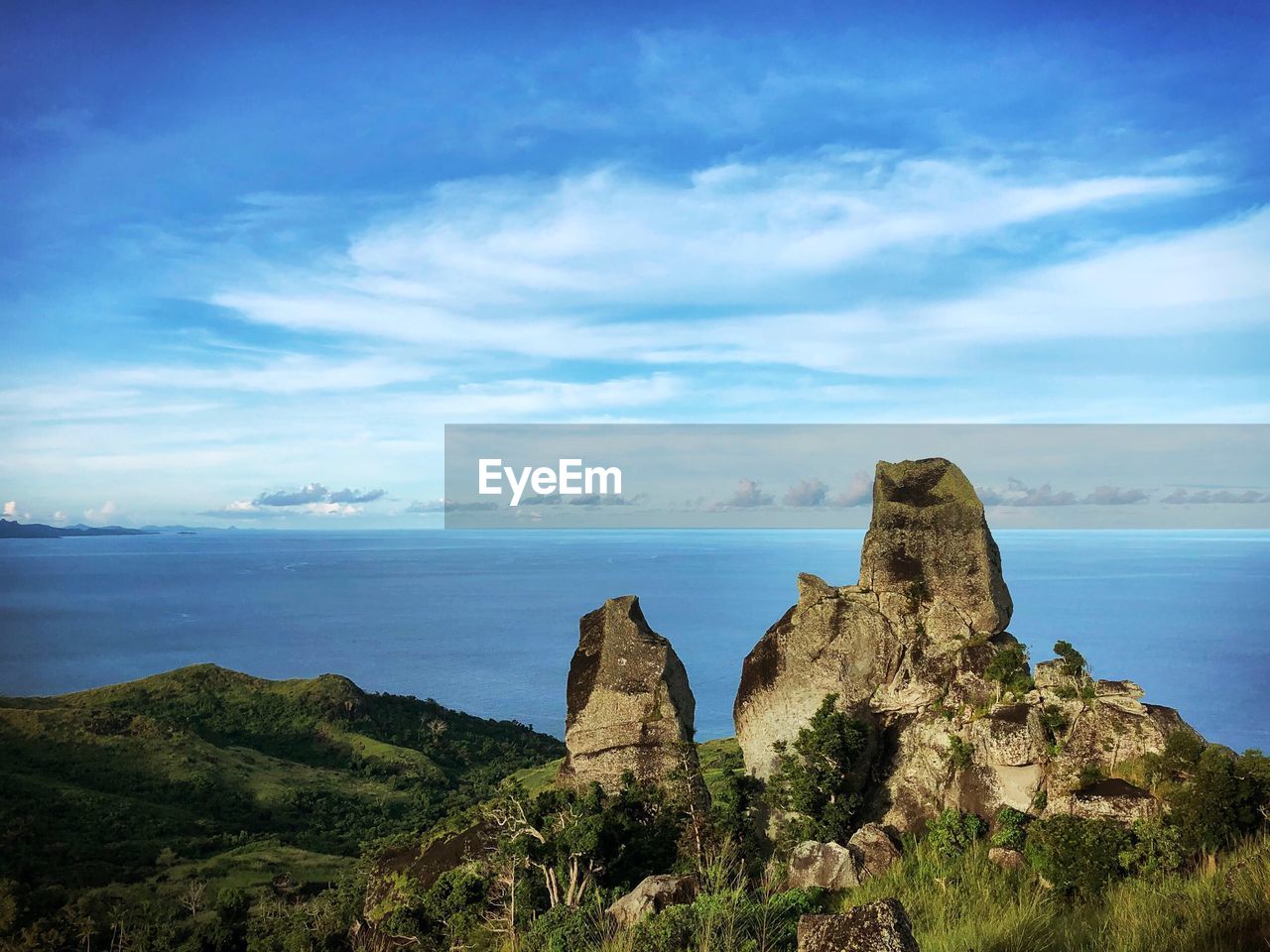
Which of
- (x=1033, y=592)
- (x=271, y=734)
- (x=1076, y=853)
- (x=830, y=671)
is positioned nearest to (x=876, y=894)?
(x=1076, y=853)

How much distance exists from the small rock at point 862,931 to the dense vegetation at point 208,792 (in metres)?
20.9

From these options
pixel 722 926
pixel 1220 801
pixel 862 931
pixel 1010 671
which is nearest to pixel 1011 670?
pixel 1010 671

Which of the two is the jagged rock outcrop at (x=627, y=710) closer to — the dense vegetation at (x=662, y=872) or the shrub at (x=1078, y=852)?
the dense vegetation at (x=662, y=872)

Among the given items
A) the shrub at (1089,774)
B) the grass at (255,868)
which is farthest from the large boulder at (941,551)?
the grass at (255,868)

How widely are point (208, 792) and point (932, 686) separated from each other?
6475 cm

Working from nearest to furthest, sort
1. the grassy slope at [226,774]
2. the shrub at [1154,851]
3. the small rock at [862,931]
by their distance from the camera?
the small rock at [862,931] < the shrub at [1154,851] < the grassy slope at [226,774]

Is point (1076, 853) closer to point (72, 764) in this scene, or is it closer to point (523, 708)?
point (72, 764)

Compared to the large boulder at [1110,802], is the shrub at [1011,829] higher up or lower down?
lower down

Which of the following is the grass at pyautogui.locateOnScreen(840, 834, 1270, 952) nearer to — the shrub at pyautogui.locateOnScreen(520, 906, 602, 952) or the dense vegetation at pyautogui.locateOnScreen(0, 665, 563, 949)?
the shrub at pyautogui.locateOnScreen(520, 906, 602, 952)

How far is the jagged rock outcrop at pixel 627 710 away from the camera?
67.5ft

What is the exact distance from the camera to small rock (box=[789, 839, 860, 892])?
1405 centimetres

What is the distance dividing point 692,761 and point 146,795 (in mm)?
61374

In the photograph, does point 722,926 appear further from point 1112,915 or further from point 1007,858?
point 1007,858

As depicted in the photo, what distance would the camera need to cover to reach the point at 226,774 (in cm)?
7156
